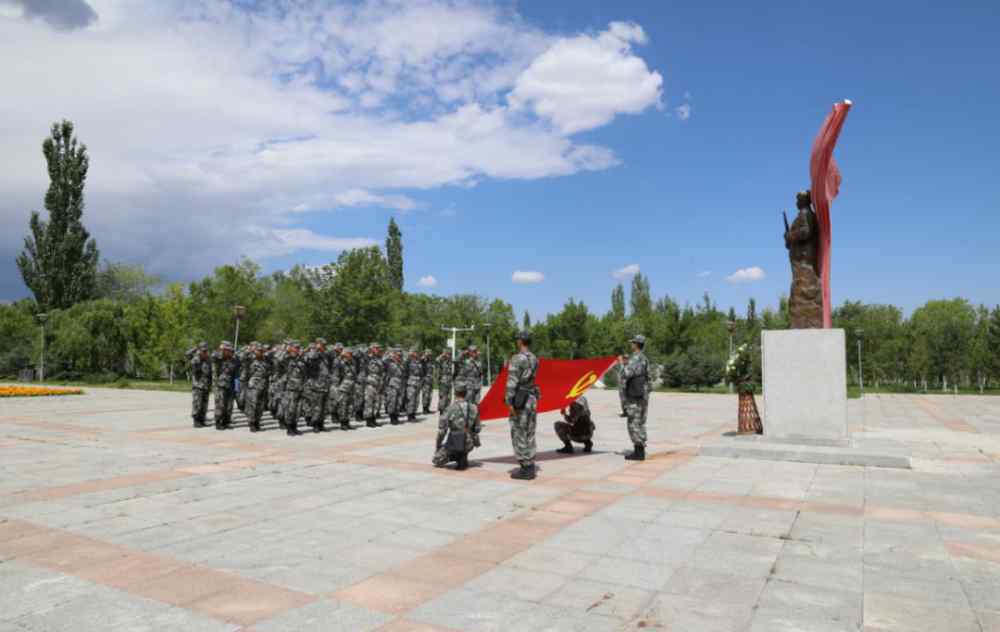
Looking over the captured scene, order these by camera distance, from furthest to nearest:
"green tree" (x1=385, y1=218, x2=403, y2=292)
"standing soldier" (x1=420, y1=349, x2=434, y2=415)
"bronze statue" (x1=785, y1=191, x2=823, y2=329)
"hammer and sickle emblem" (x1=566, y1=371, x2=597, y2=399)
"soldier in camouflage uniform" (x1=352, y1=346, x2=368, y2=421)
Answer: "green tree" (x1=385, y1=218, x2=403, y2=292)
"standing soldier" (x1=420, y1=349, x2=434, y2=415)
"soldier in camouflage uniform" (x1=352, y1=346, x2=368, y2=421)
"bronze statue" (x1=785, y1=191, x2=823, y2=329)
"hammer and sickle emblem" (x1=566, y1=371, x2=597, y2=399)

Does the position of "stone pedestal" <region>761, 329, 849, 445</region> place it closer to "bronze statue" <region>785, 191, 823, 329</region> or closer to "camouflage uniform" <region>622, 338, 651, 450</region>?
"bronze statue" <region>785, 191, 823, 329</region>

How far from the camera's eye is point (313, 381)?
46.6 ft

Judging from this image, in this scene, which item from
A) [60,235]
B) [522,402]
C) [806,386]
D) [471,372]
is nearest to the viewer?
[522,402]

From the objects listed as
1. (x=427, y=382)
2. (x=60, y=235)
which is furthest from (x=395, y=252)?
(x=427, y=382)

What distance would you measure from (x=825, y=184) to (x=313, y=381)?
1113 cm

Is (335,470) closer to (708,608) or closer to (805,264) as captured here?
(708,608)

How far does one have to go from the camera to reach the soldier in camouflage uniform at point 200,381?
15.1 m

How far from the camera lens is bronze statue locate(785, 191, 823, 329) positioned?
11.8 meters

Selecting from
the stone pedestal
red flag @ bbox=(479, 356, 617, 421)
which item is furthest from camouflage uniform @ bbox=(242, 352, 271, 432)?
the stone pedestal

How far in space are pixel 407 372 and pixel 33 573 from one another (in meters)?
12.1

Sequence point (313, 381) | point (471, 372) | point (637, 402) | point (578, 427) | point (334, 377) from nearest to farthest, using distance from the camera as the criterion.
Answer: point (637, 402), point (578, 427), point (313, 381), point (471, 372), point (334, 377)

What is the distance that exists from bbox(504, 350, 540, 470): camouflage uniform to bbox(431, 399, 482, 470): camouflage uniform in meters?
0.79

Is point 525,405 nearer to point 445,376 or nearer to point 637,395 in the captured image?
point 637,395

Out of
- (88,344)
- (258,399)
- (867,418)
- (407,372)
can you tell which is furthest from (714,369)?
(88,344)
